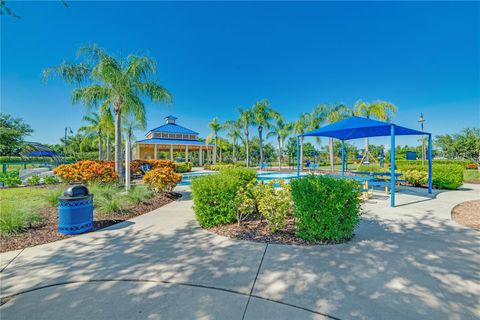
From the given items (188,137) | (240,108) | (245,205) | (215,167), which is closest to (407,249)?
(245,205)

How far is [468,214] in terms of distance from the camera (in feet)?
17.6

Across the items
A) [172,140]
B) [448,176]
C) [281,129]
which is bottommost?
[448,176]

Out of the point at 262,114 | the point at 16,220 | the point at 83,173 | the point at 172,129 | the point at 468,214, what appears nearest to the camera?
the point at 16,220

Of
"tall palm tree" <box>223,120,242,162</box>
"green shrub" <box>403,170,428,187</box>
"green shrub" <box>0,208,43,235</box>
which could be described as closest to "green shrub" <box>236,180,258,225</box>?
"green shrub" <box>0,208,43,235</box>

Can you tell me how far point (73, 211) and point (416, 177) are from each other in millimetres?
13273

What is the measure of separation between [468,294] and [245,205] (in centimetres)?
314

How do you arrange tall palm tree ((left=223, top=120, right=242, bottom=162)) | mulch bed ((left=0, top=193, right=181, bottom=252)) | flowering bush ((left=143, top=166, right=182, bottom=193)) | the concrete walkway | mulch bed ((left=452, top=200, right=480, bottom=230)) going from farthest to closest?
tall palm tree ((left=223, top=120, right=242, bottom=162))
flowering bush ((left=143, top=166, right=182, bottom=193))
mulch bed ((left=452, top=200, right=480, bottom=230))
mulch bed ((left=0, top=193, right=181, bottom=252))
the concrete walkway

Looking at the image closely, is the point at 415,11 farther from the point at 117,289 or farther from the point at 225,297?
the point at 117,289

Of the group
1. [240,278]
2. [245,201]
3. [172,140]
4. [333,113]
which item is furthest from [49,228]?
[172,140]

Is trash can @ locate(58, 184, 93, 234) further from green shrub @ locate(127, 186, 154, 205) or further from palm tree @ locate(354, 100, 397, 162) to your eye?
palm tree @ locate(354, 100, 397, 162)

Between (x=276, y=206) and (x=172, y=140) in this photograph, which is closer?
(x=276, y=206)

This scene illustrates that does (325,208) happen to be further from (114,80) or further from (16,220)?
(114,80)

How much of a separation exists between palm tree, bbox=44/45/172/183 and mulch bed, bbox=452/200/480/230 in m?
11.0

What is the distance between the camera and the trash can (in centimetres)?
411
